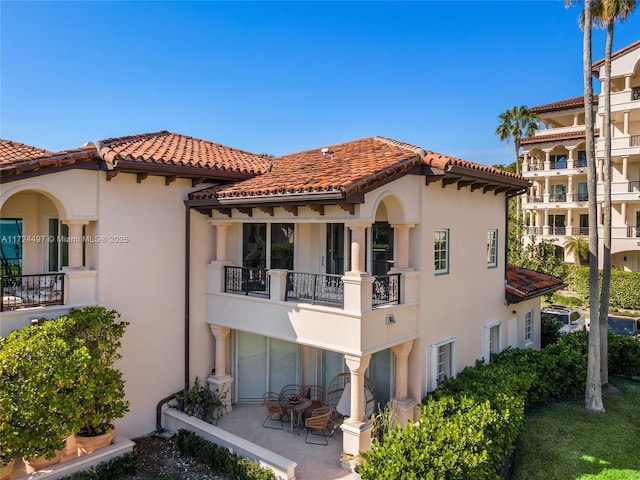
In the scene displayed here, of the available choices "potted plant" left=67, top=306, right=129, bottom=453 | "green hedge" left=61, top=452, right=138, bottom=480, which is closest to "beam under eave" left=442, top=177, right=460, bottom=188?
"potted plant" left=67, top=306, right=129, bottom=453

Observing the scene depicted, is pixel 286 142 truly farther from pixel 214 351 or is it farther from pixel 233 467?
pixel 233 467

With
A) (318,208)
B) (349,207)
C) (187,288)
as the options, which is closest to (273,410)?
(187,288)

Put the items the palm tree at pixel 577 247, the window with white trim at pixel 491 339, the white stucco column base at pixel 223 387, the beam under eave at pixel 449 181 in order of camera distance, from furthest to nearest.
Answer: the palm tree at pixel 577 247 → the window with white trim at pixel 491 339 → the white stucco column base at pixel 223 387 → the beam under eave at pixel 449 181

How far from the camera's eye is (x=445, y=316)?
1339 centimetres

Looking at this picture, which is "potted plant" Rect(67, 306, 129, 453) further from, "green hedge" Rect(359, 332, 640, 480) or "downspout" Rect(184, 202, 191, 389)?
"green hedge" Rect(359, 332, 640, 480)

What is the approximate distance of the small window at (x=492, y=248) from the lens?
1630cm

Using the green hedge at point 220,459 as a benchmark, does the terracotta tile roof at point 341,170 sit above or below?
above

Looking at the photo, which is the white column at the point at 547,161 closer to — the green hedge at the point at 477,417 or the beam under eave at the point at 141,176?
the green hedge at the point at 477,417

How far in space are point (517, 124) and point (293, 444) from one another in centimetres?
4755

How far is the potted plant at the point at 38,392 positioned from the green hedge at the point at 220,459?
3.19m

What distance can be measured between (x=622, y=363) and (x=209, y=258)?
57.6 ft

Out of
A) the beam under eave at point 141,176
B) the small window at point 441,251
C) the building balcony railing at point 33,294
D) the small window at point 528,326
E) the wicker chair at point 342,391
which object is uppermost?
the beam under eave at point 141,176

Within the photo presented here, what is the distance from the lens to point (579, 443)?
11.4m

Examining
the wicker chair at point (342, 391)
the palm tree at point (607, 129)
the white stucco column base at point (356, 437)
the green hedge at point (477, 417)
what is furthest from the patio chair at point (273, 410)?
the palm tree at point (607, 129)
